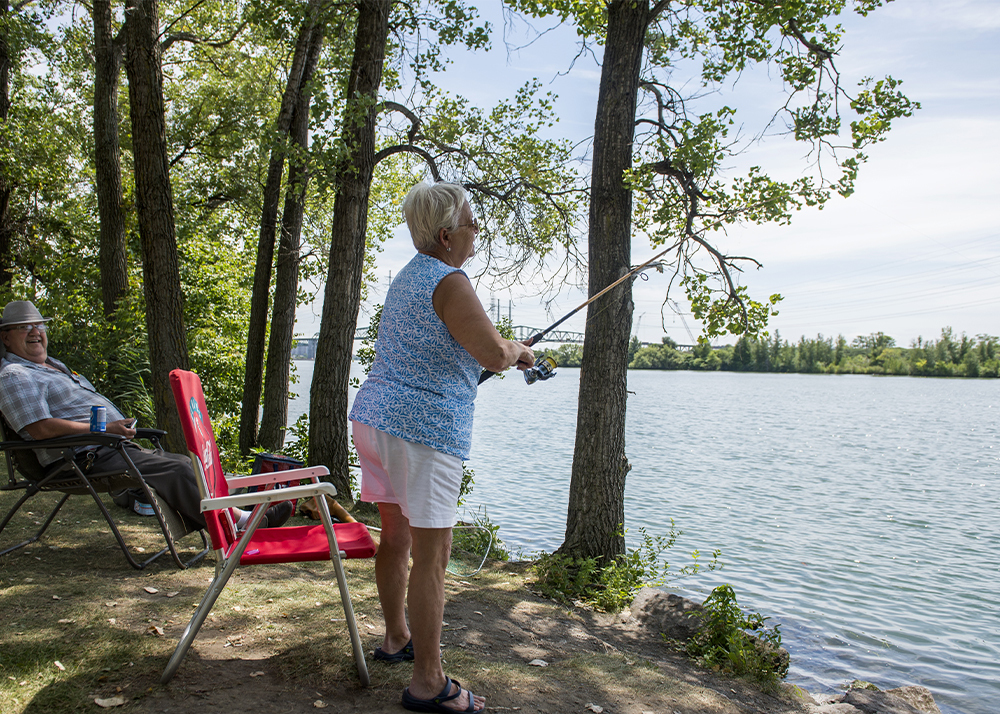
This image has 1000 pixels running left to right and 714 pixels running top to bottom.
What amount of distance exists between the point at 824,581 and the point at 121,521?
732cm

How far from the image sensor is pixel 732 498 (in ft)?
44.3

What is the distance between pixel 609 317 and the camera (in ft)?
18.9

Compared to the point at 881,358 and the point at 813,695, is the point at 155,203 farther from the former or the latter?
the point at 881,358

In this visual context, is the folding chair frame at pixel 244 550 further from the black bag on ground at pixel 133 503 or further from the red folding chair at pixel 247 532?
the black bag on ground at pixel 133 503

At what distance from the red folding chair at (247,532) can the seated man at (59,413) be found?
2.32ft

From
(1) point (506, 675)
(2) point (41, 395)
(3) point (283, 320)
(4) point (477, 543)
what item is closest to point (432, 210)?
(1) point (506, 675)

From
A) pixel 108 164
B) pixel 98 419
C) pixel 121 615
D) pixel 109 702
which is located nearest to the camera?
pixel 109 702

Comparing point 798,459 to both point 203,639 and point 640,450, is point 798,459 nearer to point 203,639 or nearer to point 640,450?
point 640,450

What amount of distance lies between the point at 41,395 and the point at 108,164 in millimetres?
6851

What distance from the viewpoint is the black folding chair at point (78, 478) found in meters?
3.69

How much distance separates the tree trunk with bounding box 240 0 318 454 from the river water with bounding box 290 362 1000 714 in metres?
3.63

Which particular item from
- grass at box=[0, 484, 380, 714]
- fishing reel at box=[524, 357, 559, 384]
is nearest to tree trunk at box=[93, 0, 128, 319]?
grass at box=[0, 484, 380, 714]

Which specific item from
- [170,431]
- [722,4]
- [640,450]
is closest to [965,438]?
[640,450]

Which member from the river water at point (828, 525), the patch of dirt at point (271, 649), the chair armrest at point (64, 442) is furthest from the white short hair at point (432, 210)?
the river water at point (828, 525)
